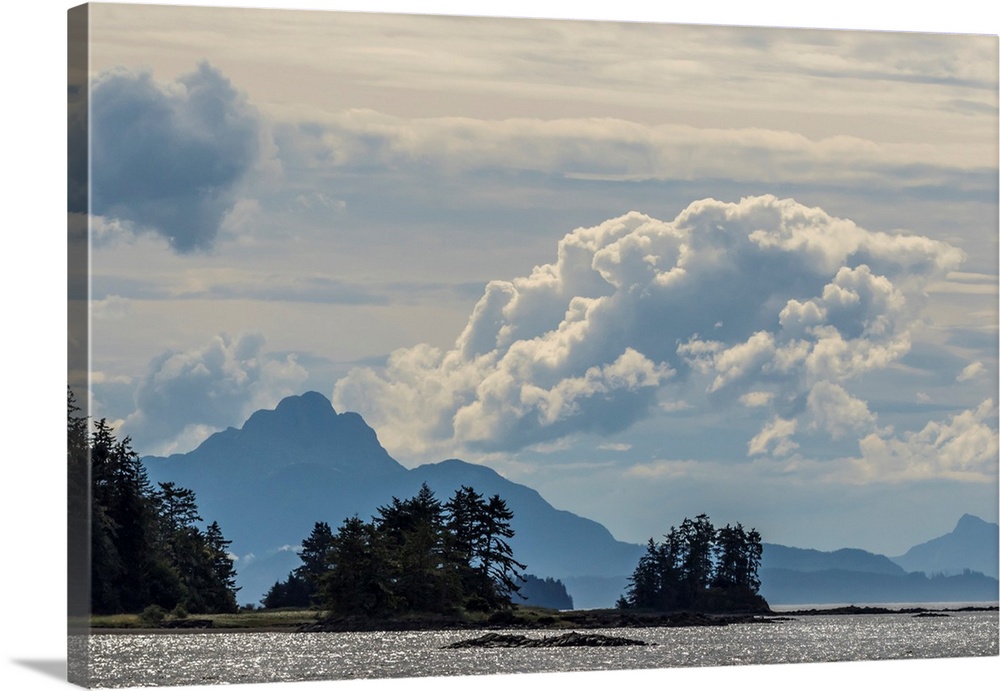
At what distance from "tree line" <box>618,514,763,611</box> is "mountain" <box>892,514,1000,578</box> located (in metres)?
1.62

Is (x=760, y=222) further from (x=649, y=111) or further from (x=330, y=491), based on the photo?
(x=330, y=491)

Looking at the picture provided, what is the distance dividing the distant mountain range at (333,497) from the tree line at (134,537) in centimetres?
16

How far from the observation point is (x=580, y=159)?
66.9 feet

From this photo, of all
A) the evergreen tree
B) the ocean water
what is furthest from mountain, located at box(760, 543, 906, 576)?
the evergreen tree

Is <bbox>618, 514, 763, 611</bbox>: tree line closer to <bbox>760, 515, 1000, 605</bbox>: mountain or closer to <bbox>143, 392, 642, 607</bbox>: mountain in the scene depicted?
<bbox>143, 392, 642, 607</bbox>: mountain

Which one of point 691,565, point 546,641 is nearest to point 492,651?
point 546,641

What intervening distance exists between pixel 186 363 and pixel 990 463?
7561 mm

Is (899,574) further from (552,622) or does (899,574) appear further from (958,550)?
(552,622)

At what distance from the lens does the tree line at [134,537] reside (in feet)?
60.9

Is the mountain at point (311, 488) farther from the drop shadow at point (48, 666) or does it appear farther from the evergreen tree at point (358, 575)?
the drop shadow at point (48, 666)

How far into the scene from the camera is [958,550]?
21.5m

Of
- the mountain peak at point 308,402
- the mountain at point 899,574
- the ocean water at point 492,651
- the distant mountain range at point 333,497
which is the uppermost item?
the mountain peak at point 308,402

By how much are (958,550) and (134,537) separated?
25.2ft

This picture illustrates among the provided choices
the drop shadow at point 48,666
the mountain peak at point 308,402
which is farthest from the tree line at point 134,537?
the mountain peak at point 308,402
